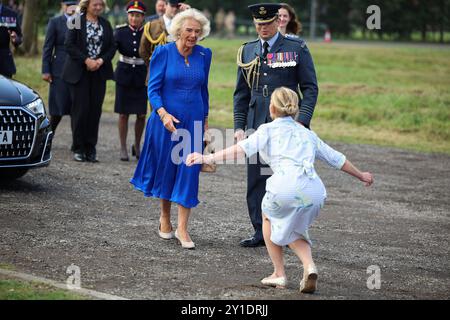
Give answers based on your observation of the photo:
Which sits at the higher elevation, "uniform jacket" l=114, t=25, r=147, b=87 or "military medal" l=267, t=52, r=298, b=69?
"military medal" l=267, t=52, r=298, b=69

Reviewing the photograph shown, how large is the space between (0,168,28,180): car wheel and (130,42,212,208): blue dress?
A: 255 centimetres

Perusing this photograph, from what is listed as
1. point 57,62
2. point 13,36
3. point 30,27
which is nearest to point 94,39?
point 57,62

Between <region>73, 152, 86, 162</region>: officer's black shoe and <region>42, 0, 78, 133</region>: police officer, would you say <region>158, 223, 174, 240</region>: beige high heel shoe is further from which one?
<region>42, 0, 78, 133</region>: police officer

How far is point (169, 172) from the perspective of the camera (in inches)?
349

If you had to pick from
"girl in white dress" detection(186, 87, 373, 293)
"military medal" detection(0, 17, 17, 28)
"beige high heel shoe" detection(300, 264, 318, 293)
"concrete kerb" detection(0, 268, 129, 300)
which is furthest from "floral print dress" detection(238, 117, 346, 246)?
"military medal" detection(0, 17, 17, 28)

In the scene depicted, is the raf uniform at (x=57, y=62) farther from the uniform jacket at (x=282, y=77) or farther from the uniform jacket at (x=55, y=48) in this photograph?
the uniform jacket at (x=282, y=77)

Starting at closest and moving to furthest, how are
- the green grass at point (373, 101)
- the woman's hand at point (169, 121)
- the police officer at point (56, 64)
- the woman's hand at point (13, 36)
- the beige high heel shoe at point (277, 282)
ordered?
the beige high heel shoe at point (277, 282) < the woman's hand at point (169, 121) < the police officer at point (56, 64) < the woman's hand at point (13, 36) < the green grass at point (373, 101)

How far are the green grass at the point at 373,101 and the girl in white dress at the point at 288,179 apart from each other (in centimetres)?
1027

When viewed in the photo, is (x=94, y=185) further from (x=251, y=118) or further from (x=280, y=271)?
(x=280, y=271)

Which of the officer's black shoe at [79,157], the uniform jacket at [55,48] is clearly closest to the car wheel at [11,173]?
the officer's black shoe at [79,157]

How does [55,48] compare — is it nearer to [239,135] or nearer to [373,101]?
[239,135]

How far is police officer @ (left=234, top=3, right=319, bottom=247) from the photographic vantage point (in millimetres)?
8898

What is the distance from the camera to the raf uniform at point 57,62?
14133mm

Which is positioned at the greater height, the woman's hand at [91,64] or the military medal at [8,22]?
the military medal at [8,22]
